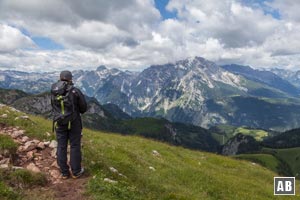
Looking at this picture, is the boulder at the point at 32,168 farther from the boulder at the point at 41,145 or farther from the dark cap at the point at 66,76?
the dark cap at the point at 66,76

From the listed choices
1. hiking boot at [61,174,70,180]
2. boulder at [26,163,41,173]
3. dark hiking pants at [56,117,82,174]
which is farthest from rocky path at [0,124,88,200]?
dark hiking pants at [56,117,82,174]

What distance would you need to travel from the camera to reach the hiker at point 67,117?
14.9 m

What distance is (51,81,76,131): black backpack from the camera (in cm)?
1488

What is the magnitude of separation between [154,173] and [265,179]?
40.4ft

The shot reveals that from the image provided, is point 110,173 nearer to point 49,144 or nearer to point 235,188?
point 49,144

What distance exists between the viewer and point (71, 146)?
50.1 feet

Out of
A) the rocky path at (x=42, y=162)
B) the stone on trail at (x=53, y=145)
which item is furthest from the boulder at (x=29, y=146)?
the stone on trail at (x=53, y=145)

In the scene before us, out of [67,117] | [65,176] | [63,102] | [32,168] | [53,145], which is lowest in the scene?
[65,176]

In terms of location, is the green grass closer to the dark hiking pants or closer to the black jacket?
the dark hiking pants

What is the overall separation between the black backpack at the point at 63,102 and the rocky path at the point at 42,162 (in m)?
2.34

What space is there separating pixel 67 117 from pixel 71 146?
54.3 inches

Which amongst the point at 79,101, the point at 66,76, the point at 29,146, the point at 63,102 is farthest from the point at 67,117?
the point at 29,146

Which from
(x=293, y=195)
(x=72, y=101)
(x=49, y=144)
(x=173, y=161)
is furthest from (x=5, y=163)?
(x=293, y=195)

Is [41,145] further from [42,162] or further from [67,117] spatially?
[67,117]
